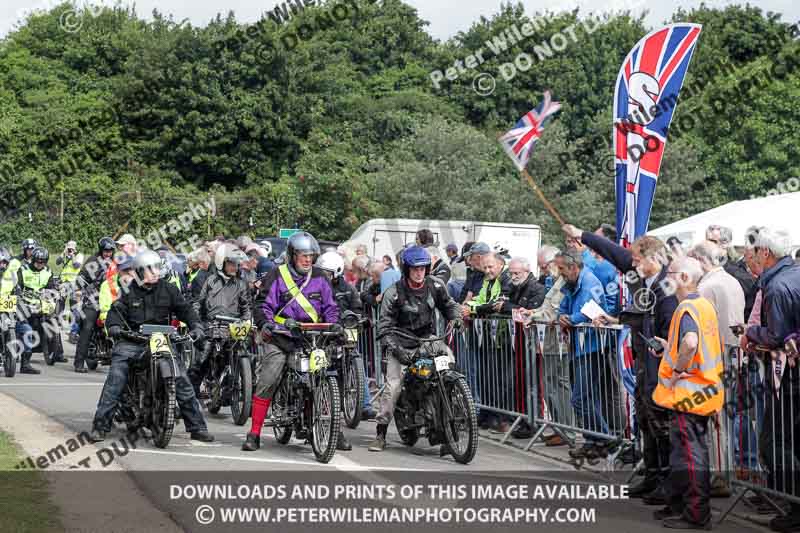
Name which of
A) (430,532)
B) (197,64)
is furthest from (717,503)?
(197,64)

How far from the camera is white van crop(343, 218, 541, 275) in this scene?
32.0m

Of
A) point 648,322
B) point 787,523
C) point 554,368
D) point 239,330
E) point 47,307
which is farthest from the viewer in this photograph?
point 47,307

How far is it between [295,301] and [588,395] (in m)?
2.84

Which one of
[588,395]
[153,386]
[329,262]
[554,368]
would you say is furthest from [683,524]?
[329,262]

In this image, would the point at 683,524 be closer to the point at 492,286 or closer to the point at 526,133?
the point at 492,286

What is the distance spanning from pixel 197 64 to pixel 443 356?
1847 inches

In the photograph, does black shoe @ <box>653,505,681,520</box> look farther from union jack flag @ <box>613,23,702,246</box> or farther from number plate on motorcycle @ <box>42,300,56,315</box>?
number plate on motorcycle @ <box>42,300,56,315</box>

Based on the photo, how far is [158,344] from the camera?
11.3 m

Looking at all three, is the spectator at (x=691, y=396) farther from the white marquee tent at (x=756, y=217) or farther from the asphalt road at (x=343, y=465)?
the white marquee tent at (x=756, y=217)

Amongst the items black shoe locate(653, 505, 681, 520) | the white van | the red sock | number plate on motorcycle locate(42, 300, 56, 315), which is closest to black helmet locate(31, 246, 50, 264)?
number plate on motorcycle locate(42, 300, 56, 315)

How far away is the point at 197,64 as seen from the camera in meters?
55.8

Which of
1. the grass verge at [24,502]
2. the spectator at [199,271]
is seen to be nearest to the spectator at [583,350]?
the grass verge at [24,502]

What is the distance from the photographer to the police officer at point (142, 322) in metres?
11.7

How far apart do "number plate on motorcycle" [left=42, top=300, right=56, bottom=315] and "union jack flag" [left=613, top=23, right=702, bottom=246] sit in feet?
40.6
